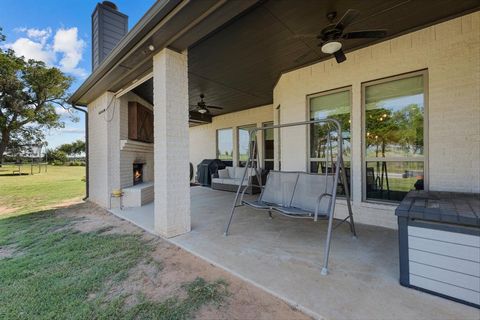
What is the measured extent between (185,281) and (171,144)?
1786mm

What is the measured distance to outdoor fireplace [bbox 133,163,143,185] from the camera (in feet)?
20.2

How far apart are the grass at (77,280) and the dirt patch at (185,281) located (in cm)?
7

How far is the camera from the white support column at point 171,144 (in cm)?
319

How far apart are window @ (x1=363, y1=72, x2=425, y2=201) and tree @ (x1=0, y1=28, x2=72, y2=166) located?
13670 millimetres

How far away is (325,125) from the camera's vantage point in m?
4.38

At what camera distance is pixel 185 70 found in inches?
132

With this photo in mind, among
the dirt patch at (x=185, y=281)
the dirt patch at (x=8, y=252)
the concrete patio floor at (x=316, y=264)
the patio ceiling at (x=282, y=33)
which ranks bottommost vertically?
the dirt patch at (x=8, y=252)

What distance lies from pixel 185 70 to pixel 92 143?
4.01m

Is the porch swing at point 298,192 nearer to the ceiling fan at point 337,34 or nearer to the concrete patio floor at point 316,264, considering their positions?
the concrete patio floor at point 316,264

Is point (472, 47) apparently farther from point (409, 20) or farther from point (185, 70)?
point (185, 70)

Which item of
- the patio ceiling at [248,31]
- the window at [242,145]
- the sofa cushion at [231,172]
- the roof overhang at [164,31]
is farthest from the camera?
the window at [242,145]

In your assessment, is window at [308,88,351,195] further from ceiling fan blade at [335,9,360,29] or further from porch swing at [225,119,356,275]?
ceiling fan blade at [335,9,360,29]

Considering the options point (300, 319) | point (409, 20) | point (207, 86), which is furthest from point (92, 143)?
point (409, 20)

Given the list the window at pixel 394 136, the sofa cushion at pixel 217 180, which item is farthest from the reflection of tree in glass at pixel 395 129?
the sofa cushion at pixel 217 180
